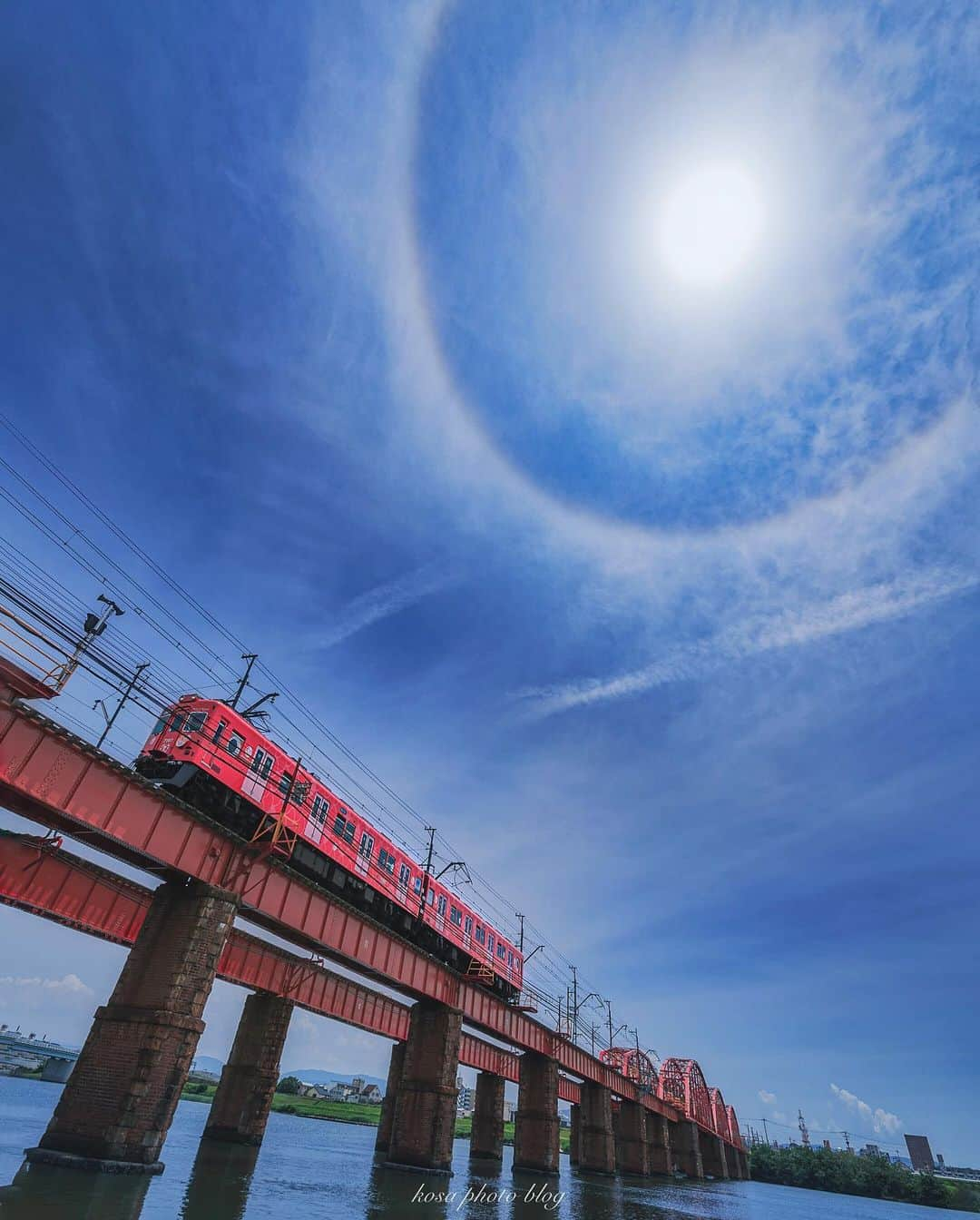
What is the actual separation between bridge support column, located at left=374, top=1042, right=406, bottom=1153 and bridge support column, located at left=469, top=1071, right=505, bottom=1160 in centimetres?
544

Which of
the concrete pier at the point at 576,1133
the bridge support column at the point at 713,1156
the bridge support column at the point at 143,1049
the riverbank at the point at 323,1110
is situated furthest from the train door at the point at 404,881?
the bridge support column at the point at 713,1156

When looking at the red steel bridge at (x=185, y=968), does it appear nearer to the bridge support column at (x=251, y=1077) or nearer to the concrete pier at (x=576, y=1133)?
the bridge support column at (x=251, y=1077)

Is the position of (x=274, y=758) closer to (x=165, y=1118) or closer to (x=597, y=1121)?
(x=165, y=1118)

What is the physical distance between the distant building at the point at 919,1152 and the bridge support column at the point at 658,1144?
19823 centimetres

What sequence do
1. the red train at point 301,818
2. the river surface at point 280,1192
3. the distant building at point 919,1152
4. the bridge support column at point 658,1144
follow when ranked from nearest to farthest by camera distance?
the river surface at point 280,1192 < the red train at point 301,818 < the bridge support column at point 658,1144 < the distant building at point 919,1152

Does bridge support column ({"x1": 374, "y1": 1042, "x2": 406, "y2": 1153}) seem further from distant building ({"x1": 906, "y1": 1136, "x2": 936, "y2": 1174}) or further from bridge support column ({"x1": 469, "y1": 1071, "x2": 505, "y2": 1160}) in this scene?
distant building ({"x1": 906, "y1": 1136, "x2": 936, "y2": 1174})

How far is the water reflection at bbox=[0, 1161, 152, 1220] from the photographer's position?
10172mm

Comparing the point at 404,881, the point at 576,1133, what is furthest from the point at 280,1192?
the point at 576,1133

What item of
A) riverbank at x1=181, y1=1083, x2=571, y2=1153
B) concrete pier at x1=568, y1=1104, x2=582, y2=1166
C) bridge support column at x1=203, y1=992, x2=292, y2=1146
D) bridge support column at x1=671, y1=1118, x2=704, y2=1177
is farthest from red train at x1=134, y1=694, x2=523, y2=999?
riverbank at x1=181, y1=1083, x2=571, y2=1153

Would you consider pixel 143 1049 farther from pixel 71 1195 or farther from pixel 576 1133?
pixel 576 1133

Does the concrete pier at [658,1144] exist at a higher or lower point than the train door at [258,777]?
lower

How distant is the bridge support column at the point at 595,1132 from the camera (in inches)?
1768

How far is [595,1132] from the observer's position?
45.9 m

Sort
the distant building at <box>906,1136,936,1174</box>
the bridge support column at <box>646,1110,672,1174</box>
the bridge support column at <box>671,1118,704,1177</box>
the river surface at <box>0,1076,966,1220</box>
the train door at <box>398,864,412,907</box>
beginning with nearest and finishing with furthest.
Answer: the river surface at <box>0,1076,966,1220</box>
the train door at <box>398,864,412,907</box>
the bridge support column at <box>646,1110,672,1174</box>
the bridge support column at <box>671,1118,704,1177</box>
the distant building at <box>906,1136,936,1174</box>
